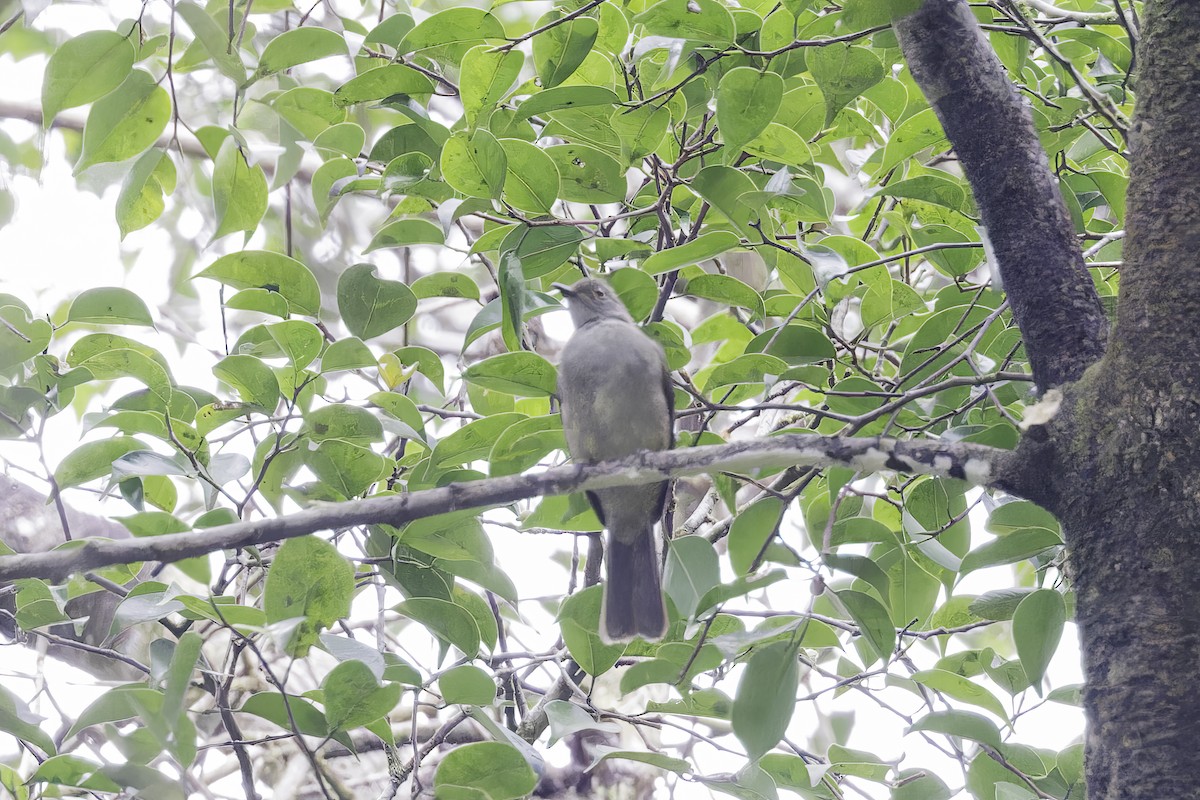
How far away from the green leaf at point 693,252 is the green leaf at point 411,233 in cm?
66

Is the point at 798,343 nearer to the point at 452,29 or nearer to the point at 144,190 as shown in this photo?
the point at 452,29

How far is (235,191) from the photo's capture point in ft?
8.63

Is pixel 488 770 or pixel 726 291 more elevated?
pixel 726 291

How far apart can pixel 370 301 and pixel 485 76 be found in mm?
678

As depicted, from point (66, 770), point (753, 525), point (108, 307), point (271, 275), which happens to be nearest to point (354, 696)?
point (66, 770)

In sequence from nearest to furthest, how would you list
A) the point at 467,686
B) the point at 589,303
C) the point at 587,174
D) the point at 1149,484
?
the point at 1149,484
the point at 467,686
the point at 587,174
the point at 589,303

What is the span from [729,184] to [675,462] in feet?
2.34

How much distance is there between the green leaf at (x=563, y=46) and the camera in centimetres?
248

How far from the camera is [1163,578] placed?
5.56 ft

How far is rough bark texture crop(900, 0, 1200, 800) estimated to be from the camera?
5.44 ft

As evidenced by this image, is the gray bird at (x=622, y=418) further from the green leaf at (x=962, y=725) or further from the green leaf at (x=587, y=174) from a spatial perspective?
the green leaf at (x=962, y=725)

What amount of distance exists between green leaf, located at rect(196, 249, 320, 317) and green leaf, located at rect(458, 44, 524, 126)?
61cm

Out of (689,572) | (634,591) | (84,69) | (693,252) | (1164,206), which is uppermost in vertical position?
(84,69)

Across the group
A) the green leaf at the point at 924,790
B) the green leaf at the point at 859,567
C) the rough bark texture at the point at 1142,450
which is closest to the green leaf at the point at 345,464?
the green leaf at the point at 859,567
